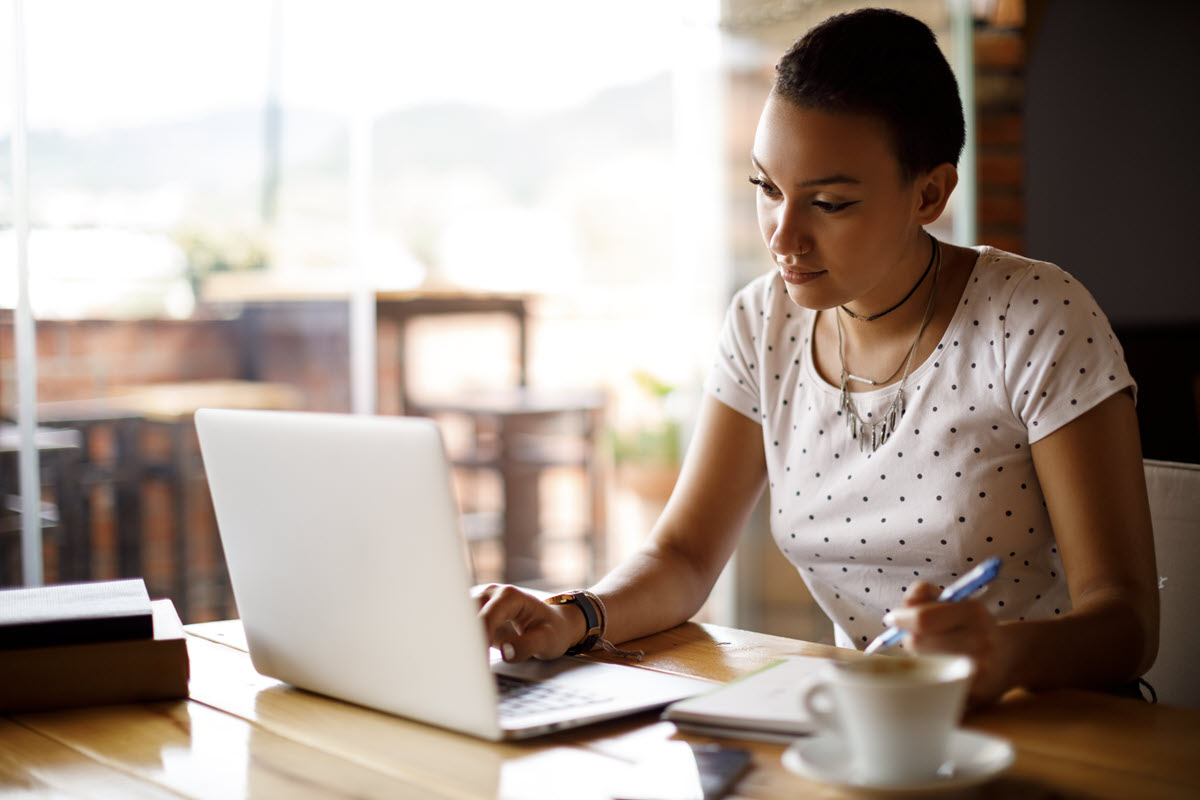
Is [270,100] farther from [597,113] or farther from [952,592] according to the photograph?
[952,592]

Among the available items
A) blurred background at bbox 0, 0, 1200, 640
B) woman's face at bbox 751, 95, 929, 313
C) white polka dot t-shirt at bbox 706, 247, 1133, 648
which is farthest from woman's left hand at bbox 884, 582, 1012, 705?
blurred background at bbox 0, 0, 1200, 640

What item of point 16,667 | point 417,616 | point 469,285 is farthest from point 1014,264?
point 469,285

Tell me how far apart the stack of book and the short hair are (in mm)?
807

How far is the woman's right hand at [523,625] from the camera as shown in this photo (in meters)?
1.10

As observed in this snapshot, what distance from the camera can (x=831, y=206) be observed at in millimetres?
1271

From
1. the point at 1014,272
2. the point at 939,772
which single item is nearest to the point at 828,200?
the point at 1014,272

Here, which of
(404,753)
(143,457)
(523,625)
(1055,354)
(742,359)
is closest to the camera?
(404,753)

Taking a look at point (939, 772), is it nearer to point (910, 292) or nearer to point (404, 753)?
point (404, 753)

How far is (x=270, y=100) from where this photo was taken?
3379 mm

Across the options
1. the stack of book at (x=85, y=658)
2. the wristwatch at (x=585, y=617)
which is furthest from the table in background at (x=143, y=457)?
the wristwatch at (x=585, y=617)

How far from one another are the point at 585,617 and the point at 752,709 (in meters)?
0.29

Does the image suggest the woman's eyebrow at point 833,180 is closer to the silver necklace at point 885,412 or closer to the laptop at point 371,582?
the silver necklace at point 885,412

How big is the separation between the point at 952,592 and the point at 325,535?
478mm

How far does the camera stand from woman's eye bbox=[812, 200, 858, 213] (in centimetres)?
127
